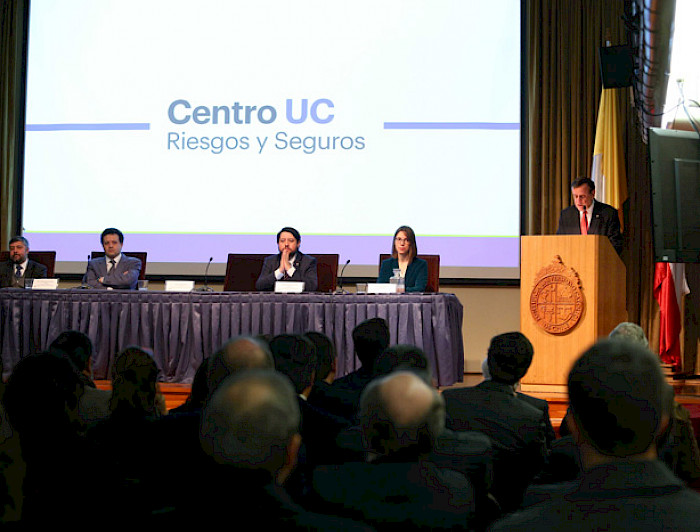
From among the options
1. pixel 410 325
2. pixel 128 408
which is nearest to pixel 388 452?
pixel 128 408

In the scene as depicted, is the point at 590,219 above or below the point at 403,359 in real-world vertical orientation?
above

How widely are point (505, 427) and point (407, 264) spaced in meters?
3.49

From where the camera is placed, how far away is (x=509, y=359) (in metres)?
2.09

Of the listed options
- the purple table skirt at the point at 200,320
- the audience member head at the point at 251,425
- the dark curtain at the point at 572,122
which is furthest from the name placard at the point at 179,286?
the audience member head at the point at 251,425

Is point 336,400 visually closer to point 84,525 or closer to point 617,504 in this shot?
point 84,525

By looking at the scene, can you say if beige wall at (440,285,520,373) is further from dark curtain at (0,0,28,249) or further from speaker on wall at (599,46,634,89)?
dark curtain at (0,0,28,249)

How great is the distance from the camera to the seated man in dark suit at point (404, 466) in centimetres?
119

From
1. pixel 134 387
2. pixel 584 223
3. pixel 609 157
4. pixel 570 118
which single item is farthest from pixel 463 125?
pixel 134 387

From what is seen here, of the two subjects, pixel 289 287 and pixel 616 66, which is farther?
pixel 616 66

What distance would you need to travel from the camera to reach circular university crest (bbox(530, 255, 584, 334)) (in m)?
4.24

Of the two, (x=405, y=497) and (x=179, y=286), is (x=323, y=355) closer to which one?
(x=405, y=497)

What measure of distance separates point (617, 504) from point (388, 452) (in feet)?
1.38

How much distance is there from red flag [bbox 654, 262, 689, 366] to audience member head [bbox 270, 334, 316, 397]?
479cm

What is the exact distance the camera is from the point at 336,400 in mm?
2344
